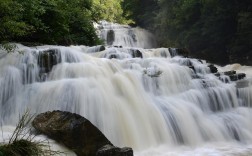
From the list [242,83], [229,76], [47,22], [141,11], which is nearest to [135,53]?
[47,22]

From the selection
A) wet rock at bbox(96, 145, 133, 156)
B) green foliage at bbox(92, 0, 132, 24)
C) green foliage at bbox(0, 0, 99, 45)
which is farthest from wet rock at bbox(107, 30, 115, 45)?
wet rock at bbox(96, 145, 133, 156)

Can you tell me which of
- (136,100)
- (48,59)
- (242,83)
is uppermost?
(48,59)

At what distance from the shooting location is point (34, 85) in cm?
922

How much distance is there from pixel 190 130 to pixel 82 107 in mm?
3055

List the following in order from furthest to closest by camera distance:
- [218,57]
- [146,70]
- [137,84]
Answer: [218,57], [146,70], [137,84]

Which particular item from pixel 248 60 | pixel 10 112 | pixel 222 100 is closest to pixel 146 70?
pixel 222 100

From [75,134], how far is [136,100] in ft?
9.99

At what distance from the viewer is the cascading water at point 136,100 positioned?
27.9 feet

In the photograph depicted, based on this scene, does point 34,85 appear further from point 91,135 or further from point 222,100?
point 222,100

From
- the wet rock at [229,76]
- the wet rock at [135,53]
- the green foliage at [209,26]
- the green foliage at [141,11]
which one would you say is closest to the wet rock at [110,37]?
the green foliage at [209,26]

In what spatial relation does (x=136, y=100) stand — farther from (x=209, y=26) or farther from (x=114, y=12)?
(x=114, y=12)

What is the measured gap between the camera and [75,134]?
6754mm

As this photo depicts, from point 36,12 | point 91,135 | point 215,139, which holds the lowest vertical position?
point 215,139

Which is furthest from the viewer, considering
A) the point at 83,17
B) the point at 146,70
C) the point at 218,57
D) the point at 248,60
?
the point at 218,57
